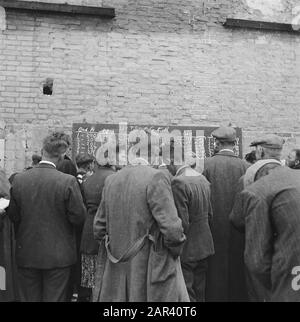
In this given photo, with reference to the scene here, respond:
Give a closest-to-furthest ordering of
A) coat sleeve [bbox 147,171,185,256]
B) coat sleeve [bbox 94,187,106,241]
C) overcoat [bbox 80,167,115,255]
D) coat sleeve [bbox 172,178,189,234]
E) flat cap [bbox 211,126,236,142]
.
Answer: coat sleeve [bbox 147,171,185,256]
coat sleeve [bbox 94,187,106,241]
coat sleeve [bbox 172,178,189,234]
overcoat [bbox 80,167,115,255]
flat cap [bbox 211,126,236,142]

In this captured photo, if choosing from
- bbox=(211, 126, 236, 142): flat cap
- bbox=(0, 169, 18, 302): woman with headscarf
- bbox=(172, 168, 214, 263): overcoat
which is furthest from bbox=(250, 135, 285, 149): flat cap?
bbox=(0, 169, 18, 302): woman with headscarf

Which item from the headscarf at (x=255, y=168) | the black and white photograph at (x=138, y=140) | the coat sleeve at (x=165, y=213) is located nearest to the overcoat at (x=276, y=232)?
the black and white photograph at (x=138, y=140)

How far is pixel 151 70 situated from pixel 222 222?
429 cm

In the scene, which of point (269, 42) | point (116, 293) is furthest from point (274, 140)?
point (269, 42)

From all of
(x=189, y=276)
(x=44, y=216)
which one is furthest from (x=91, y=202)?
(x=189, y=276)

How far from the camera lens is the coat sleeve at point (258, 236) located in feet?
9.53

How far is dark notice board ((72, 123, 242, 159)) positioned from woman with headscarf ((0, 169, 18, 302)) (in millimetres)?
3652

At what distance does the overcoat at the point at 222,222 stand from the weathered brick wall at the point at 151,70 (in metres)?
3.59

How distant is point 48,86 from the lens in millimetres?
7676

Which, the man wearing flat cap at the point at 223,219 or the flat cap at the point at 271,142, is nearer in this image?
the flat cap at the point at 271,142

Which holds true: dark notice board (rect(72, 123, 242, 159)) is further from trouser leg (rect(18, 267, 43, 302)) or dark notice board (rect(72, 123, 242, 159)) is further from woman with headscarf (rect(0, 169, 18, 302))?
trouser leg (rect(18, 267, 43, 302))

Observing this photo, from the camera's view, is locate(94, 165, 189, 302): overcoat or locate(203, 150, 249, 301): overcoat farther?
locate(203, 150, 249, 301): overcoat

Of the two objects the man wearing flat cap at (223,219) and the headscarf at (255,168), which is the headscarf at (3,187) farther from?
the headscarf at (255,168)

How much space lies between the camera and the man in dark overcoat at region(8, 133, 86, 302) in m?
3.78
